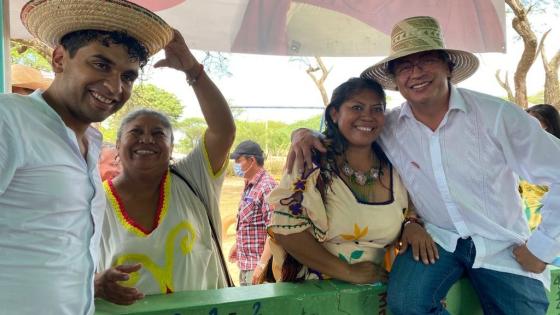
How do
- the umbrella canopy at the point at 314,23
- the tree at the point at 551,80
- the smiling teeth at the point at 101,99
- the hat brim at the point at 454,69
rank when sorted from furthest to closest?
the tree at the point at 551,80 → the umbrella canopy at the point at 314,23 → the hat brim at the point at 454,69 → the smiling teeth at the point at 101,99

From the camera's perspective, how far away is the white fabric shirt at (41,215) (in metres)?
1.18

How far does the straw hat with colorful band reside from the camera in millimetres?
2094

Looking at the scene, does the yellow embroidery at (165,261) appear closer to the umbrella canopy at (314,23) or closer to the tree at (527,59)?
the umbrella canopy at (314,23)

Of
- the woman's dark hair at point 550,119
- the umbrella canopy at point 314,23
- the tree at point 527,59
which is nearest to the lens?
the umbrella canopy at point 314,23

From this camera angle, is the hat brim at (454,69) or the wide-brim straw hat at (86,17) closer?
the wide-brim straw hat at (86,17)

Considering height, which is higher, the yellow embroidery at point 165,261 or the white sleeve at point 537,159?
the white sleeve at point 537,159

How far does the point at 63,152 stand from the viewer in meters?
1.30

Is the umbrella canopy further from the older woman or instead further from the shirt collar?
the shirt collar

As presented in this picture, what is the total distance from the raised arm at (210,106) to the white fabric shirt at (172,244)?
0.08 metres

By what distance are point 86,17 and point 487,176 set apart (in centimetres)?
170

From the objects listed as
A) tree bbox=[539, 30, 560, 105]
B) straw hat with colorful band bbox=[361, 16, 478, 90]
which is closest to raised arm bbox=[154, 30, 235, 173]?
straw hat with colorful band bbox=[361, 16, 478, 90]

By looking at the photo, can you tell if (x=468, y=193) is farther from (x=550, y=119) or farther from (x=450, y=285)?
(x=550, y=119)

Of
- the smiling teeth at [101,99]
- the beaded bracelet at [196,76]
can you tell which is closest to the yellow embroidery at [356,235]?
the beaded bracelet at [196,76]

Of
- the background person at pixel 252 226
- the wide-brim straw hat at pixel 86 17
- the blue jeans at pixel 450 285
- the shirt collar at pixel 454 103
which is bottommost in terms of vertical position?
the background person at pixel 252 226
